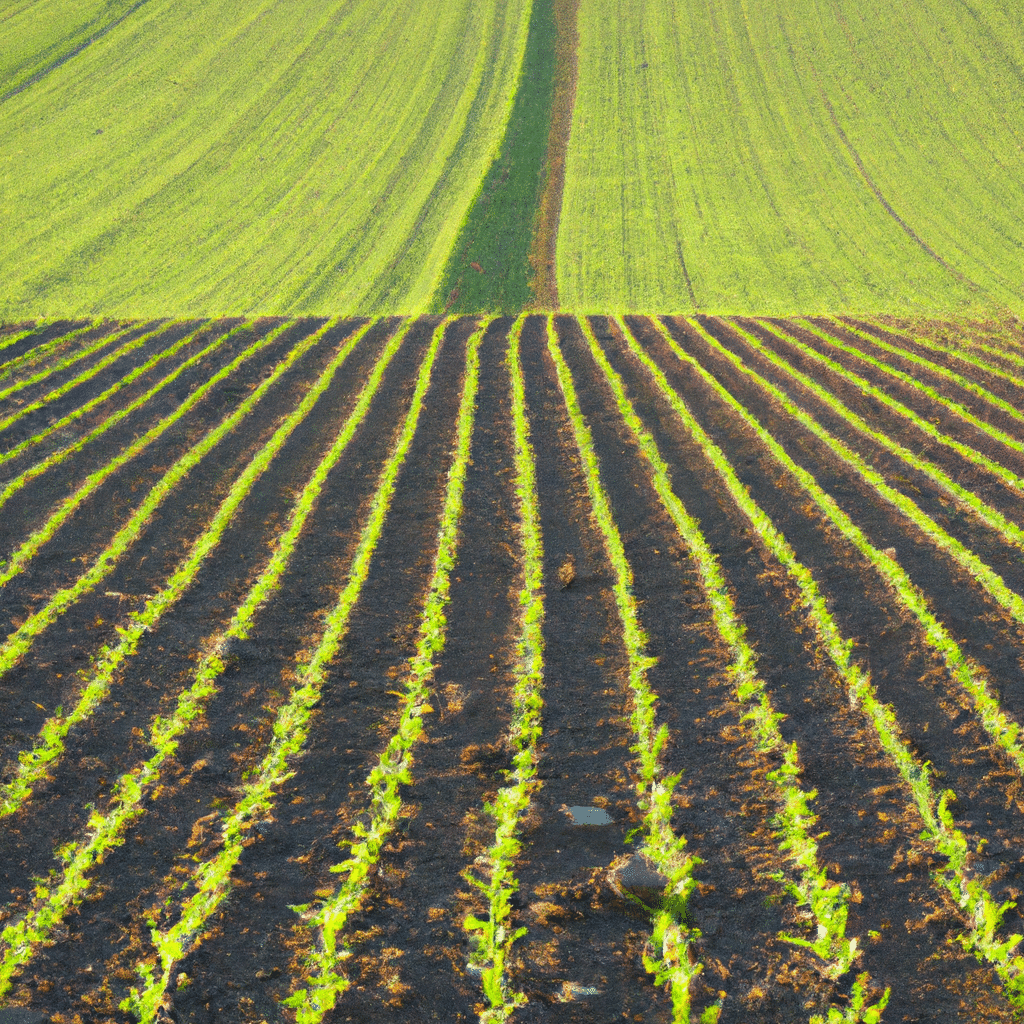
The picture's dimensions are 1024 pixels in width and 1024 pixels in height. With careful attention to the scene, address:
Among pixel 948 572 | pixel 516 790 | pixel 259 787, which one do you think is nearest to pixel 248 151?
pixel 259 787

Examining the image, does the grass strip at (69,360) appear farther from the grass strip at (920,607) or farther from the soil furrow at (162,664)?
the grass strip at (920,607)

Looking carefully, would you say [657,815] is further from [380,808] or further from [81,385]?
[81,385]

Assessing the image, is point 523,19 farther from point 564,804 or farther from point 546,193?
point 564,804

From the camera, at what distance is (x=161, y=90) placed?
3672 centimetres

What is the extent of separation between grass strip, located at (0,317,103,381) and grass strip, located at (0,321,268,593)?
14.2ft

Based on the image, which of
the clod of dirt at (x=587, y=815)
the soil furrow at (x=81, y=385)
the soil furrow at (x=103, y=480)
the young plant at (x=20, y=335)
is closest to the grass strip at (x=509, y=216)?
the soil furrow at (x=81, y=385)

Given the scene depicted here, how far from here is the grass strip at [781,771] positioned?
6059mm

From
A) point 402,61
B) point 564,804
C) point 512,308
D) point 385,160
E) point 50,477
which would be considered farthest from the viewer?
point 402,61

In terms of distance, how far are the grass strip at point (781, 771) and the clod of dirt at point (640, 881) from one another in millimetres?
1029

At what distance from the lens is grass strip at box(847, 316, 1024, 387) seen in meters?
17.1

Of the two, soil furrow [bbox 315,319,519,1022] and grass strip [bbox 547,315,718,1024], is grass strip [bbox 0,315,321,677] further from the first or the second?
grass strip [bbox 547,315,718,1024]

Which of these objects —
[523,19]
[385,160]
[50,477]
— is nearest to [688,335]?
[50,477]

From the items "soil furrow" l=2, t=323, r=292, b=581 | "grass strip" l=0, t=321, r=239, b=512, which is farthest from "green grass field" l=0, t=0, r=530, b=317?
"soil furrow" l=2, t=323, r=292, b=581

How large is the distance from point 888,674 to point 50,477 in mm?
13561
